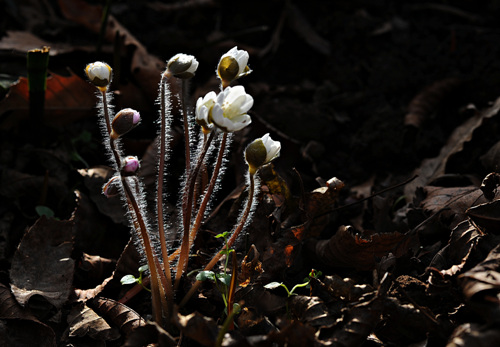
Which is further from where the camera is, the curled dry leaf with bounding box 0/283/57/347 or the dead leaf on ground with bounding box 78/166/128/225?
the dead leaf on ground with bounding box 78/166/128/225

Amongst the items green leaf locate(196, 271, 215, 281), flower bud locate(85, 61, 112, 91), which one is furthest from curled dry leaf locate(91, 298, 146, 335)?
flower bud locate(85, 61, 112, 91)

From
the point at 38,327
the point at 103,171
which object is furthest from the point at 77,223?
the point at 38,327

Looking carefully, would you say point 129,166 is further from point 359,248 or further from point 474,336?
point 474,336

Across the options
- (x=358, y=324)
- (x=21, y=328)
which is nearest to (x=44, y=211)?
(x=21, y=328)

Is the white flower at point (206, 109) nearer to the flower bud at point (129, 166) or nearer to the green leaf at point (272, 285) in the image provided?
the flower bud at point (129, 166)

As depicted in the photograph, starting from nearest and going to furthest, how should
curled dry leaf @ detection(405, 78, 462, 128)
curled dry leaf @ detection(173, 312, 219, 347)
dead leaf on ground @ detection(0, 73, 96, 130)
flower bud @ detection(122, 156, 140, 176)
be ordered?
1. curled dry leaf @ detection(173, 312, 219, 347)
2. flower bud @ detection(122, 156, 140, 176)
3. dead leaf on ground @ detection(0, 73, 96, 130)
4. curled dry leaf @ detection(405, 78, 462, 128)

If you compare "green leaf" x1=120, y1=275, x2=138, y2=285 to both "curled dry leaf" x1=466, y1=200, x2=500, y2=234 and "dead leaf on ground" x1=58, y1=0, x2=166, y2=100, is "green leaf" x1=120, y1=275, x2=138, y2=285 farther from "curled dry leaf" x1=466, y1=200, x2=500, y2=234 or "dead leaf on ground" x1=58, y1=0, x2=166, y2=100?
"dead leaf on ground" x1=58, y1=0, x2=166, y2=100
